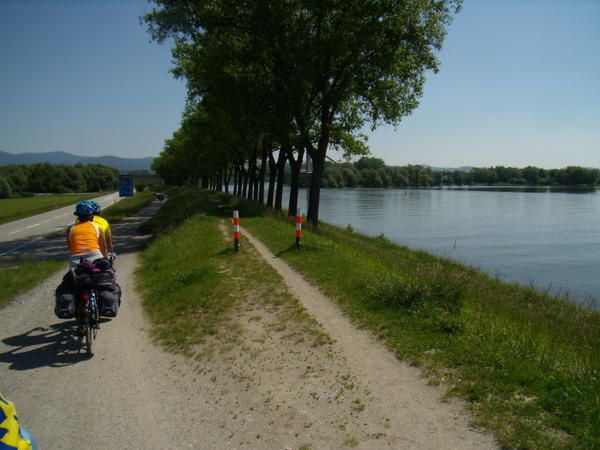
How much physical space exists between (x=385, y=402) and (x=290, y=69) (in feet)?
61.4

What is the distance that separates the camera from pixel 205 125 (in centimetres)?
3184

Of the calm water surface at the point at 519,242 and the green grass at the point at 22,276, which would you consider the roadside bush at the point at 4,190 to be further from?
the green grass at the point at 22,276

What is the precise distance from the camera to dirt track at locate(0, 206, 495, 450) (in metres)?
3.96

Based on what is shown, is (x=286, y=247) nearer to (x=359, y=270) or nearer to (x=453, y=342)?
(x=359, y=270)

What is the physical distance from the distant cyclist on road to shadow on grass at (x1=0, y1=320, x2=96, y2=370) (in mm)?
1224

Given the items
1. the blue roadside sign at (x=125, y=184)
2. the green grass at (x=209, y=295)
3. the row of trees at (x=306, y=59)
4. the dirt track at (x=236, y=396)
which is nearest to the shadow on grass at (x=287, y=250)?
the green grass at (x=209, y=295)

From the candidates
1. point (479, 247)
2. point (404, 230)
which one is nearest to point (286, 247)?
point (479, 247)

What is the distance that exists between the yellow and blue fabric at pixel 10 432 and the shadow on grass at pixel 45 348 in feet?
12.4

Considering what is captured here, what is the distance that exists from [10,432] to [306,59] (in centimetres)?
1801

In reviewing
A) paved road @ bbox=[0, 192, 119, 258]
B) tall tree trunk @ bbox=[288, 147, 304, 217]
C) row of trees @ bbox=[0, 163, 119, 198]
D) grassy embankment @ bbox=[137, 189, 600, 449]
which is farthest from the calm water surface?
row of trees @ bbox=[0, 163, 119, 198]

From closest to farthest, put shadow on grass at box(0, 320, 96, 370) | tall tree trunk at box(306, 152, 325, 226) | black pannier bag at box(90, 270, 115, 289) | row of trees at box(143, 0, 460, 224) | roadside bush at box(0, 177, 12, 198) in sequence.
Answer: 1. shadow on grass at box(0, 320, 96, 370)
2. black pannier bag at box(90, 270, 115, 289)
3. row of trees at box(143, 0, 460, 224)
4. tall tree trunk at box(306, 152, 325, 226)
5. roadside bush at box(0, 177, 12, 198)

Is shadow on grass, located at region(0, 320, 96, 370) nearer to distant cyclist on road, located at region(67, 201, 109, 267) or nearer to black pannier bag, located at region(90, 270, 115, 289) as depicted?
black pannier bag, located at region(90, 270, 115, 289)

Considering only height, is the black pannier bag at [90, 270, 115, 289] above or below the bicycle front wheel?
above

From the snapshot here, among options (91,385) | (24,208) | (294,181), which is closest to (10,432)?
(91,385)
